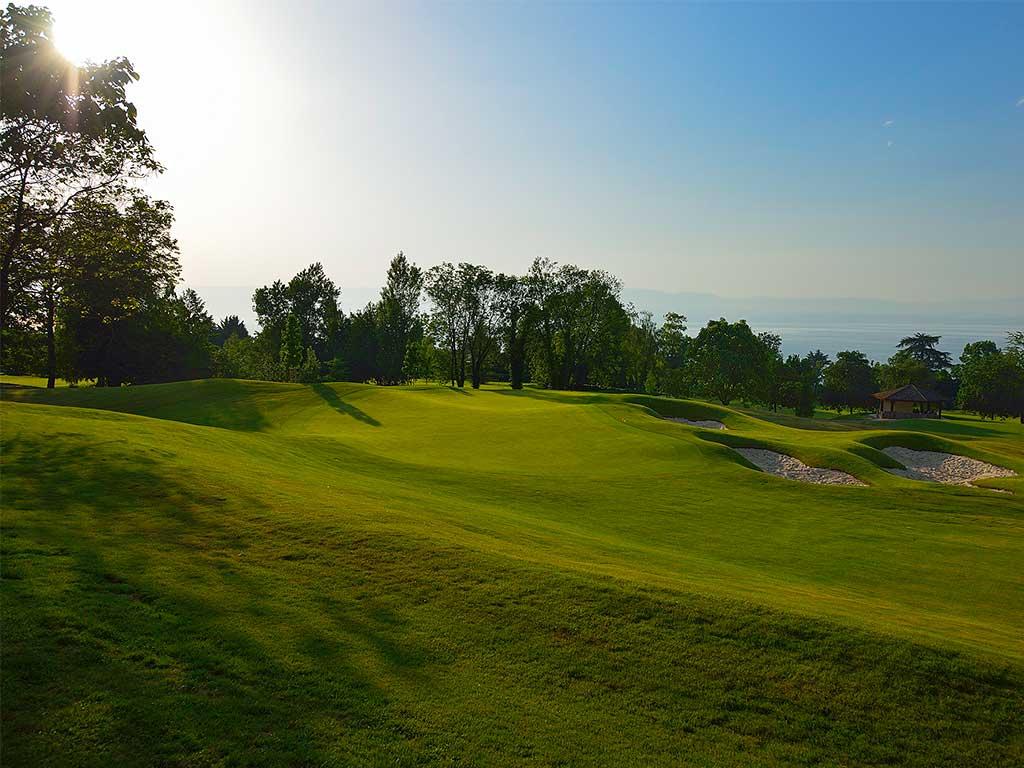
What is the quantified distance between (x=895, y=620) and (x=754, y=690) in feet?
13.0

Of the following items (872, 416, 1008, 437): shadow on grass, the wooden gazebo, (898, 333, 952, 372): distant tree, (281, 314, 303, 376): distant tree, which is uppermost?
(898, 333, 952, 372): distant tree

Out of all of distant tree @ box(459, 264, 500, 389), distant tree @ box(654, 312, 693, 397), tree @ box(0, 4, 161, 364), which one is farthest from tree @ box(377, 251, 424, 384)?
tree @ box(0, 4, 161, 364)

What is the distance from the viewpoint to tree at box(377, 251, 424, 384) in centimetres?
9312

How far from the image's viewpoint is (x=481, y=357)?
85.6 metres

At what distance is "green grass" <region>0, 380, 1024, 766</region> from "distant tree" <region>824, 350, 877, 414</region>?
104120 millimetres

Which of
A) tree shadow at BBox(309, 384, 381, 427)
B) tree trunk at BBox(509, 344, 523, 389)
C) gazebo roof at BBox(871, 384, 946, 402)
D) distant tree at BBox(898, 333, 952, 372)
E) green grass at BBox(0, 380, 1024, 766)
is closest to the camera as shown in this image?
green grass at BBox(0, 380, 1024, 766)

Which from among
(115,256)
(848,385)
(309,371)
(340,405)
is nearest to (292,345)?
(309,371)

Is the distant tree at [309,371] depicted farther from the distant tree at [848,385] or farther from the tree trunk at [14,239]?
the distant tree at [848,385]

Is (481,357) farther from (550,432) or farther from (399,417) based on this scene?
(550,432)

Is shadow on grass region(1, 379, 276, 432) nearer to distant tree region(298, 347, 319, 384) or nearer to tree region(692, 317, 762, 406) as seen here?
distant tree region(298, 347, 319, 384)

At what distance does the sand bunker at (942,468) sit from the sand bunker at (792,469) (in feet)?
18.8

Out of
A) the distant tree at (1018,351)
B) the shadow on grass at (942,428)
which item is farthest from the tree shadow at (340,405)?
the distant tree at (1018,351)

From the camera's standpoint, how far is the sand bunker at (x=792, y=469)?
82.0ft

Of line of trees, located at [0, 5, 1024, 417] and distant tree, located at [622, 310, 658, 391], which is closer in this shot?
line of trees, located at [0, 5, 1024, 417]
